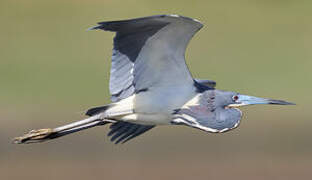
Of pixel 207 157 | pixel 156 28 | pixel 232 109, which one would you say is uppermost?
pixel 156 28

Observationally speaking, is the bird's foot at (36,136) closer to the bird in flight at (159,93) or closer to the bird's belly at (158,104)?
the bird in flight at (159,93)

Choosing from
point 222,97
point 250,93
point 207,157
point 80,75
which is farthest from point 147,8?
point 222,97

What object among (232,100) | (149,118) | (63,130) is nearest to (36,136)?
(63,130)

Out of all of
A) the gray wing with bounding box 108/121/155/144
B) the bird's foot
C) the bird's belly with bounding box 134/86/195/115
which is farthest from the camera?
the gray wing with bounding box 108/121/155/144

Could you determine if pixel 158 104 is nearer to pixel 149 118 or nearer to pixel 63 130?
pixel 149 118

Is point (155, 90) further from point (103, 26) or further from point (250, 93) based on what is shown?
point (250, 93)

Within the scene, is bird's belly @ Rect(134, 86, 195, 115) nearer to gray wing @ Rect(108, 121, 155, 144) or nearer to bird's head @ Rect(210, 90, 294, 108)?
bird's head @ Rect(210, 90, 294, 108)

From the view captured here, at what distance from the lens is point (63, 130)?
843cm

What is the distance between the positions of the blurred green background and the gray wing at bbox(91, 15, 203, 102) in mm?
4058

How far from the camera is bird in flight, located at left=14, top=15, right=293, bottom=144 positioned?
7867 millimetres

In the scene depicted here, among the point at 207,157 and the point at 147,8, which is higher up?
the point at 147,8

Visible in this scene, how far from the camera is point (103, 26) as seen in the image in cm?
748

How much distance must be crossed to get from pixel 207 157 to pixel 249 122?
1.53m

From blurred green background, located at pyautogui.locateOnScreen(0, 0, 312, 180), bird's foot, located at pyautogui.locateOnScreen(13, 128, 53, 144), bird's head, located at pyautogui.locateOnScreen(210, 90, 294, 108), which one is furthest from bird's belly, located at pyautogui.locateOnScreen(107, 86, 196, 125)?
blurred green background, located at pyautogui.locateOnScreen(0, 0, 312, 180)
